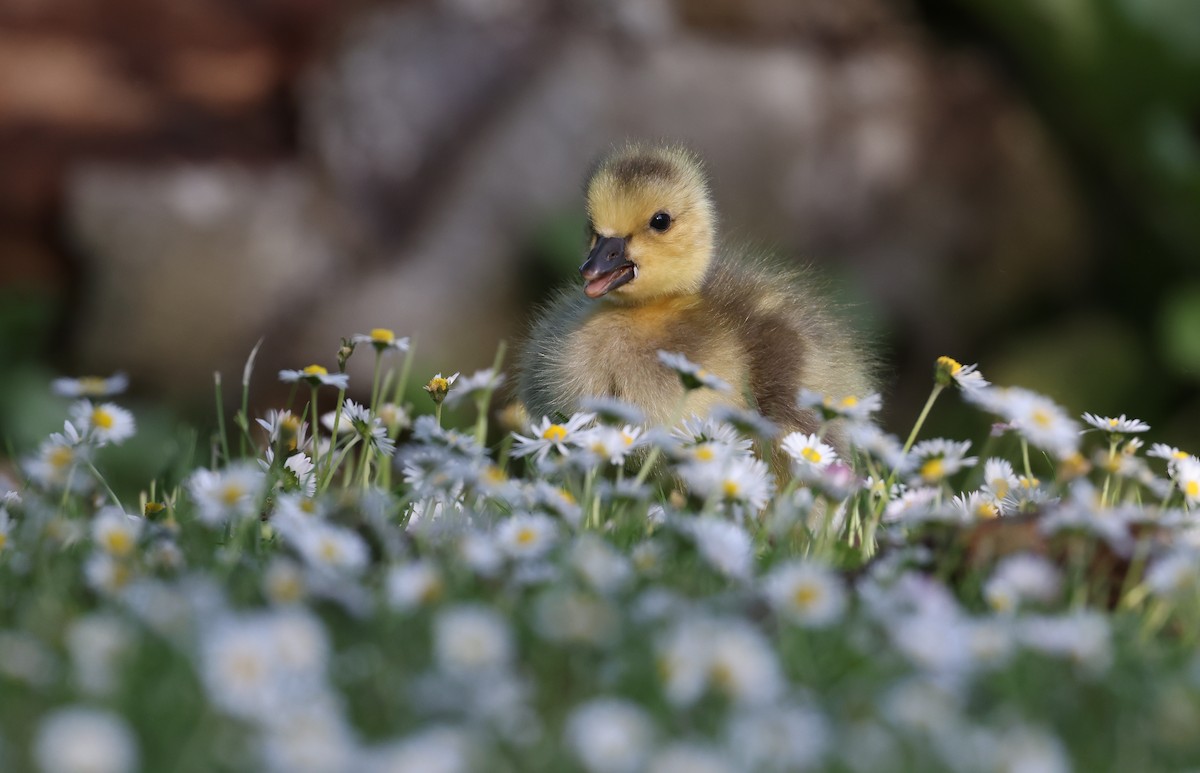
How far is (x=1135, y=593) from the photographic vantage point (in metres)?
2.16

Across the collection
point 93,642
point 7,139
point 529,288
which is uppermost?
point 93,642

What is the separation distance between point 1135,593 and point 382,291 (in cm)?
491

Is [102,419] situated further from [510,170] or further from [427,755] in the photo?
[510,170]

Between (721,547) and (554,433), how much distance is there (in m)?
0.77

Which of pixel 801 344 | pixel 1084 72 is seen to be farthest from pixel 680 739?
pixel 1084 72

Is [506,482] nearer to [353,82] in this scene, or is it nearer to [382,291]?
[382,291]

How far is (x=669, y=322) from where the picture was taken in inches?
134

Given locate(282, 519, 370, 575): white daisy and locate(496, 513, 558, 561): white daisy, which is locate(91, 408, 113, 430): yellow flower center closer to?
locate(282, 519, 370, 575): white daisy

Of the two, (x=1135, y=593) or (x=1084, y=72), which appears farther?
(x=1084, y=72)

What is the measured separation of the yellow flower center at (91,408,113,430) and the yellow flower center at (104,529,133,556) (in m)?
0.48

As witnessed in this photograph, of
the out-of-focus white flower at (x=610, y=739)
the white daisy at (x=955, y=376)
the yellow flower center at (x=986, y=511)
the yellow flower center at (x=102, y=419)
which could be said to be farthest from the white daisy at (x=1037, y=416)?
the yellow flower center at (x=102, y=419)

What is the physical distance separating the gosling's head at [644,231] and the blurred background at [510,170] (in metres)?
2.99

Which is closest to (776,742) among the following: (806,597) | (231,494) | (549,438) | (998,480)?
(806,597)

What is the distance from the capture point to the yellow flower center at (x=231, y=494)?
213cm
